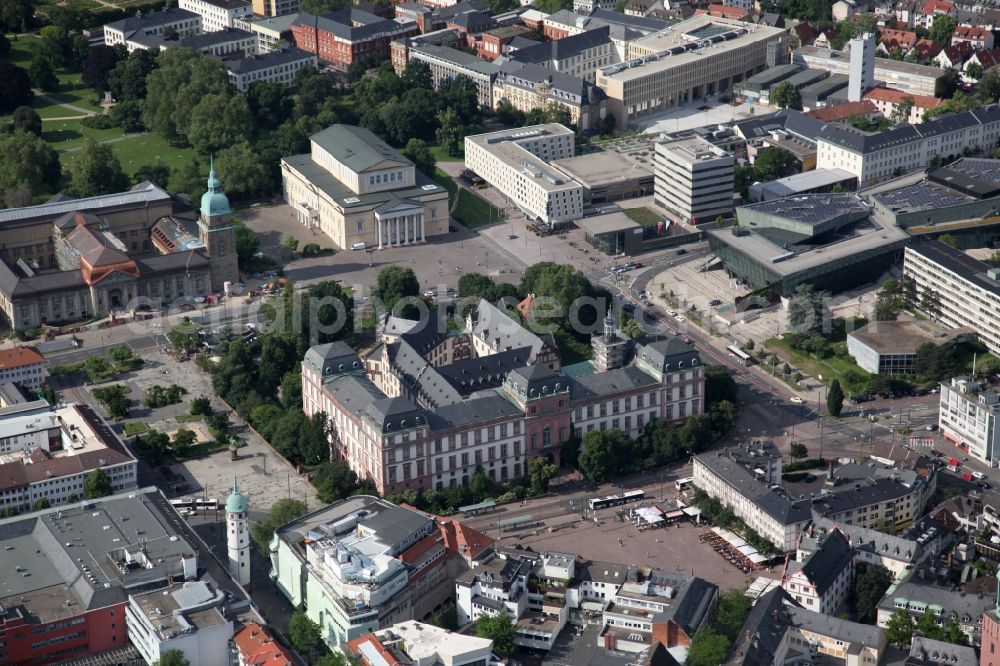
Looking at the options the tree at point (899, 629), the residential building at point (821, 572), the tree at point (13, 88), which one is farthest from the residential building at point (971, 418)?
the tree at point (13, 88)

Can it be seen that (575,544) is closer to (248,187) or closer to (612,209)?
(612,209)

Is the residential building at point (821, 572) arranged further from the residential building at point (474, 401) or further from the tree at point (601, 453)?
the residential building at point (474, 401)

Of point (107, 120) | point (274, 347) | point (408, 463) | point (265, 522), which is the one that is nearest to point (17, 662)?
point (265, 522)

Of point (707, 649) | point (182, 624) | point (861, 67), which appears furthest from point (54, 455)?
point (861, 67)

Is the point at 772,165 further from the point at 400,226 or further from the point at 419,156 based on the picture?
the point at 400,226

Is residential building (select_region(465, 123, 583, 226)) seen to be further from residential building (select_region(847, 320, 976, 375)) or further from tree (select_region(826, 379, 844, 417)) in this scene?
tree (select_region(826, 379, 844, 417))

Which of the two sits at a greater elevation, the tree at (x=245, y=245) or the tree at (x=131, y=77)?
the tree at (x=131, y=77)
